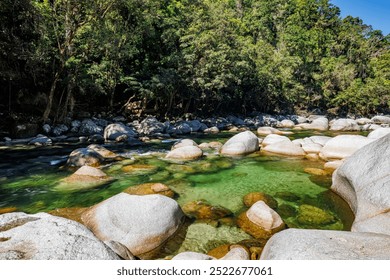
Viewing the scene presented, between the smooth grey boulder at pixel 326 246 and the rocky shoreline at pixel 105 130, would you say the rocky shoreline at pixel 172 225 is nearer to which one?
the smooth grey boulder at pixel 326 246

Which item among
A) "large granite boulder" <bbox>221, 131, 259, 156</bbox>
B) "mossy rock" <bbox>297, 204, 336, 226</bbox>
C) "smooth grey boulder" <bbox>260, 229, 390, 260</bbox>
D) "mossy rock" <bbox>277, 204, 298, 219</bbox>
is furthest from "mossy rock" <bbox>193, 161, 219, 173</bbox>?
"smooth grey boulder" <bbox>260, 229, 390, 260</bbox>

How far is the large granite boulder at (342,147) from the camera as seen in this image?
1148 centimetres

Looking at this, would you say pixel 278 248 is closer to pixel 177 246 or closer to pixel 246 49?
pixel 177 246

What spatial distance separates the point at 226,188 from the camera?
341 inches

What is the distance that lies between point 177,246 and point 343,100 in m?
48.5

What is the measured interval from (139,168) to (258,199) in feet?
16.9

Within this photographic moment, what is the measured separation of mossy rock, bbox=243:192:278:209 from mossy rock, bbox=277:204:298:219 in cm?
18

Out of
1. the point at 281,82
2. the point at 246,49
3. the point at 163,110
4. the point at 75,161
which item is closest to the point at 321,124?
the point at 281,82

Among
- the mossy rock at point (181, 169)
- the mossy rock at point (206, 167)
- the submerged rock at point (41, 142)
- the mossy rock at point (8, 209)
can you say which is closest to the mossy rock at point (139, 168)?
the mossy rock at point (181, 169)

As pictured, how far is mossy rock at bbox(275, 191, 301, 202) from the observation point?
7740 millimetres

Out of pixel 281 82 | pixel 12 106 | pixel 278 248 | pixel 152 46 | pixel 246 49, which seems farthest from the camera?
pixel 281 82

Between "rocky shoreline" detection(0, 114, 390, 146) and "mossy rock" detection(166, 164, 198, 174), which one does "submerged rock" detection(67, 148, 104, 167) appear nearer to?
"mossy rock" detection(166, 164, 198, 174)

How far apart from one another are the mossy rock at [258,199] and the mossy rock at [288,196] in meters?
0.37
